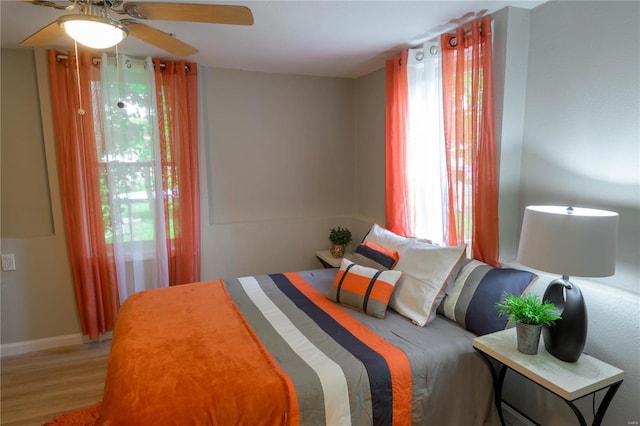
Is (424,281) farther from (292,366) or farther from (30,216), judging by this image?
(30,216)

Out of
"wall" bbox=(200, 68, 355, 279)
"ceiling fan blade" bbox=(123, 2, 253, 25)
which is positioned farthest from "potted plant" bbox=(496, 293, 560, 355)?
"wall" bbox=(200, 68, 355, 279)

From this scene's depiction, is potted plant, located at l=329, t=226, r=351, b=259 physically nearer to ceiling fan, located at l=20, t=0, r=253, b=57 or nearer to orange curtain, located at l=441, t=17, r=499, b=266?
orange curtain, located at l=441, t=17, r=499, b=266

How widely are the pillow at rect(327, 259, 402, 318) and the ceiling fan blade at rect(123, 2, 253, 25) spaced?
151 centimetres

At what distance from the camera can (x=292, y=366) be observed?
1620 mm

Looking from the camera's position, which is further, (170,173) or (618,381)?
(170,173)

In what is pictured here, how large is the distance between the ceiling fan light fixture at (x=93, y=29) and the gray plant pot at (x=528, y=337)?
6.96ft

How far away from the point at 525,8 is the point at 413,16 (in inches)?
24.1

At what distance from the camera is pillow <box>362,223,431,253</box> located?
251 centimetres

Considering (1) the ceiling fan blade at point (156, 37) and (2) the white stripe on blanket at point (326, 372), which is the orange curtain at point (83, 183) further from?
(2) the white stripe on blanket at point (326, 372)

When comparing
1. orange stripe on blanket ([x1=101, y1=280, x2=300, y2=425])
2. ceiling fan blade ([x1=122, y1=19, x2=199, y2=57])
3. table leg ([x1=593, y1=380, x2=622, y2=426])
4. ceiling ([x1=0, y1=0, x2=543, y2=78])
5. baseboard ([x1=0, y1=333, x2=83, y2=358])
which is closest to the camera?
orange stripe on blanket ([x1=101, y1=280, x2=300, y2=425])

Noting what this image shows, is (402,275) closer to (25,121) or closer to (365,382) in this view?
(365,382)

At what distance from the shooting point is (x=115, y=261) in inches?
120

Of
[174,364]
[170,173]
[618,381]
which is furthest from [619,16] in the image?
[170,173]

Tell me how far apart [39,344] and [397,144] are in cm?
332
